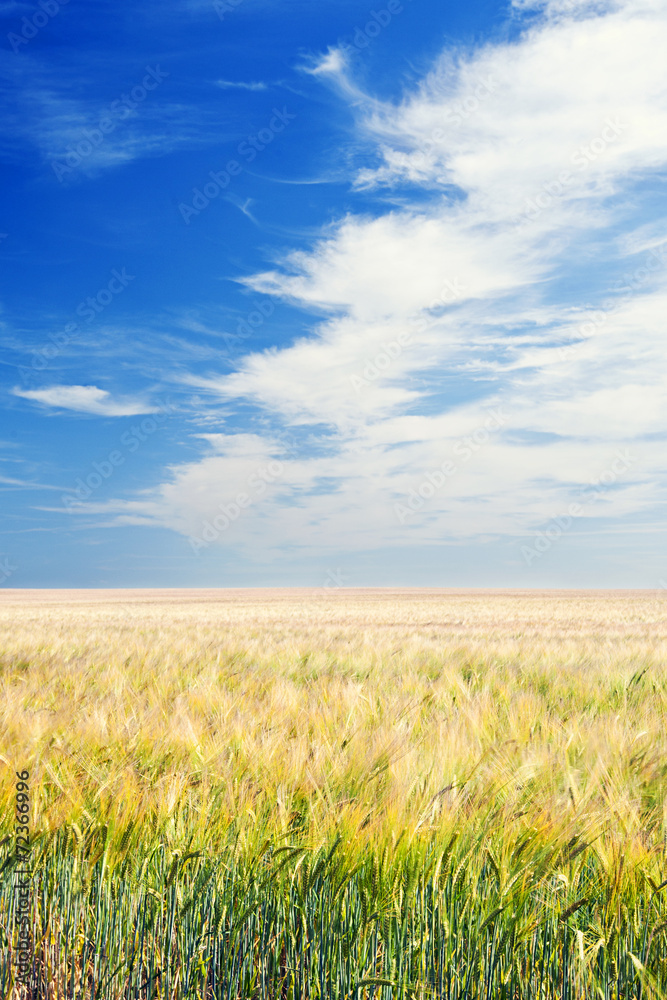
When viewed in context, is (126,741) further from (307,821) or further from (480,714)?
(480,714)

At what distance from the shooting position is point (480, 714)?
3.94m

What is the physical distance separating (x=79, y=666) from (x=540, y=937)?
5710 mm

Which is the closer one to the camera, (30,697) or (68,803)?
(68,803)

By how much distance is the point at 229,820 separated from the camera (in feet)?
7.83

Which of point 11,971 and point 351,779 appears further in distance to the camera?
point 351,779

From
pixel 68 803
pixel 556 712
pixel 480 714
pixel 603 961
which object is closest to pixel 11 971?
pixel 68 803

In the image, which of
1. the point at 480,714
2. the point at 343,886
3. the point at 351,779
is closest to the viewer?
the point at 343,886

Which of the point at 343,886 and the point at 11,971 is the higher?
the point at 343,886

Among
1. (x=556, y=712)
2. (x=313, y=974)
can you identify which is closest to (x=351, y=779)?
(x=313, y=974)

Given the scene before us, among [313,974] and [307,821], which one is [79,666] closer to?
[307,821]

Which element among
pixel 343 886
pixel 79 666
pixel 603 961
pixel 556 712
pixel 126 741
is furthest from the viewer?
pixel 79 666

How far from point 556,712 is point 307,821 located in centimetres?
269

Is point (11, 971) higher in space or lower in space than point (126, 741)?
lower

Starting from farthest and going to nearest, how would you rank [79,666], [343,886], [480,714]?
[79,666]
[480,714]
[343,886]
